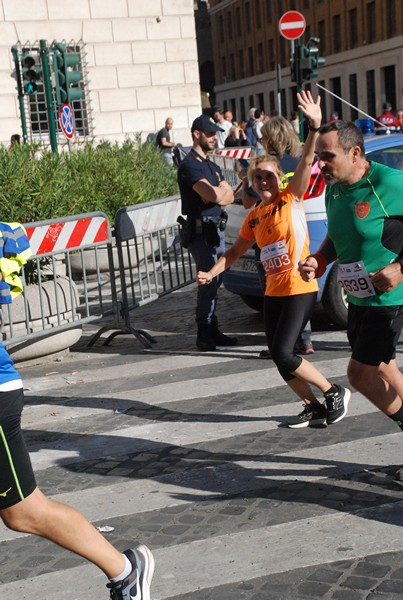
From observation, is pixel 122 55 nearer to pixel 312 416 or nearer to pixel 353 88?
pixel 312 416

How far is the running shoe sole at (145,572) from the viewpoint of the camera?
12.2 feet

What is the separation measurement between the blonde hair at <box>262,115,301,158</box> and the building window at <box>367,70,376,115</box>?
173 feet

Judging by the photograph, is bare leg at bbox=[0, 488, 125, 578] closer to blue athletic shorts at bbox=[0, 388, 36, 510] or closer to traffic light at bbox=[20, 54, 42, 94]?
blue athletic shorts at bbox=[0, 388, 36, 510]

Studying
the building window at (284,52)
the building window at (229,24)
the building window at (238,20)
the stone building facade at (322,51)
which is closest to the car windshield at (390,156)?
the stone building facade at (322,51)

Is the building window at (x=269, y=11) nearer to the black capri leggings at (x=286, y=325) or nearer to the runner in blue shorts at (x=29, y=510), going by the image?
the black capri leggings at (x=286, y=325)

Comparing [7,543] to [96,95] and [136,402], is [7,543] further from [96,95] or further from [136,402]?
[96,95]

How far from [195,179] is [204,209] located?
297mm

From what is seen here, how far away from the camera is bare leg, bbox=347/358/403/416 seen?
192 inches

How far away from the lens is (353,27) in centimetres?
5959

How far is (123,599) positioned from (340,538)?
3.85ft

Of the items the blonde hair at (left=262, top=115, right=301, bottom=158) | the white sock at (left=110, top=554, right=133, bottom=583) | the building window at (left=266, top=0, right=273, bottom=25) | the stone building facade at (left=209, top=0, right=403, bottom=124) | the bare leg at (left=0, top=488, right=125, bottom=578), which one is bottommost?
the white sock at (left=110, top=554, right=133, bottom=583)

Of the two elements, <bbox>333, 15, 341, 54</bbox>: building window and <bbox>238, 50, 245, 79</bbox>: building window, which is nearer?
<bbox>333, 15, 341, 54</bbox>: building window

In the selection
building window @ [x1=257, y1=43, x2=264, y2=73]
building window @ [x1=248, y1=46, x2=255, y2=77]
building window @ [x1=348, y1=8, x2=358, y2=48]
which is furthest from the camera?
building window @ [x1=248, y1=46, x2=255, y2=77]

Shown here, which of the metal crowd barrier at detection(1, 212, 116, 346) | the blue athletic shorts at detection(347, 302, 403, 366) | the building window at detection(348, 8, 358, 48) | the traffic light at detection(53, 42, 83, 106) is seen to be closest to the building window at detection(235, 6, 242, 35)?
the building window at detection(348, 8, 358, 48)
